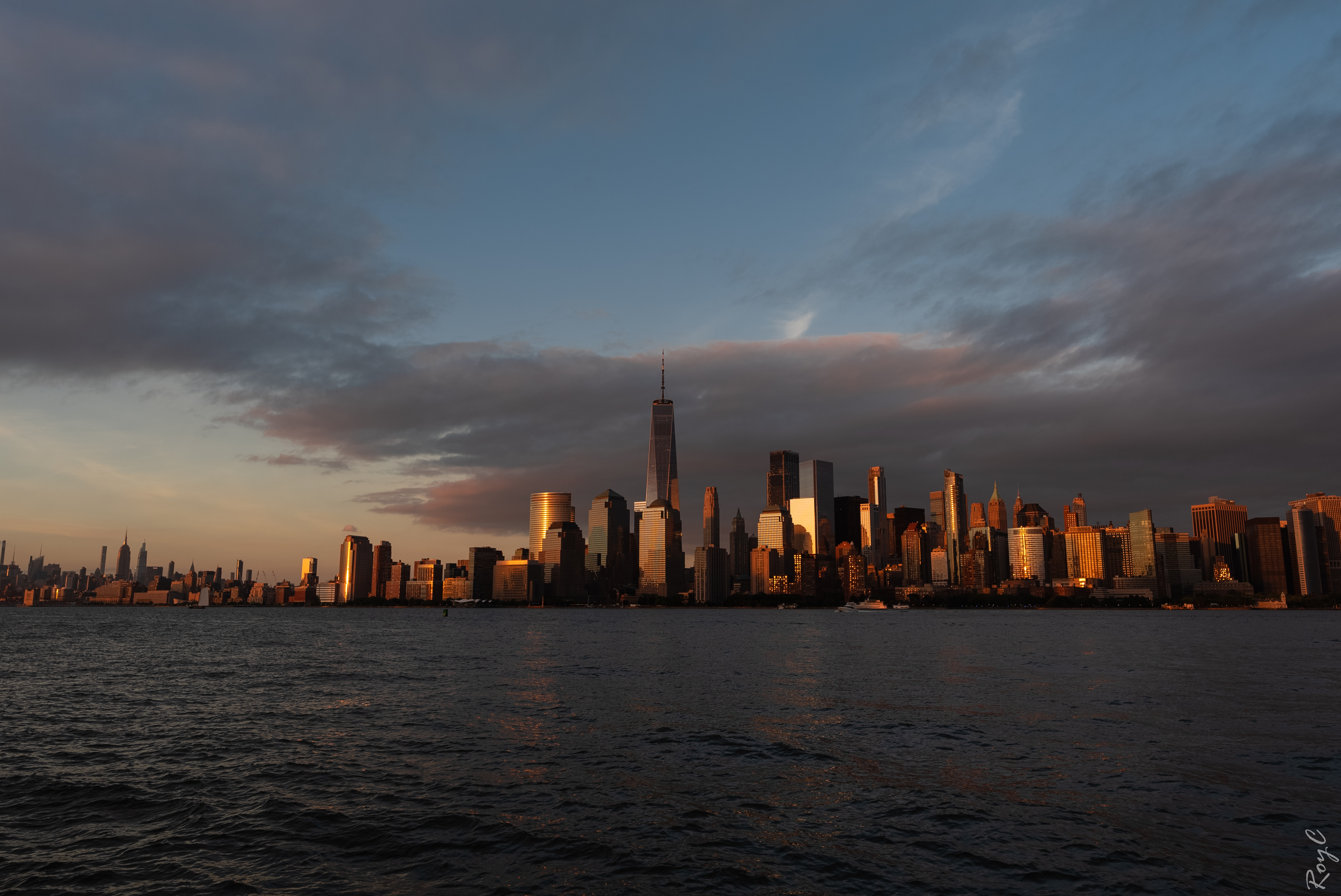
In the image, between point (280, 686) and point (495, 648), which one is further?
point (495, 648)

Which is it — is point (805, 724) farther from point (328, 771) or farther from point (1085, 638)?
point (1085, 638)

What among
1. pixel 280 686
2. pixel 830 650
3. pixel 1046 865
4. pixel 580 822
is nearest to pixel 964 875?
pixel 1046 865

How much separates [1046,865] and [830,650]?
110 meters

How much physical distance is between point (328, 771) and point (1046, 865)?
3298 centimetres

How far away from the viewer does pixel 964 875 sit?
25.4 metres

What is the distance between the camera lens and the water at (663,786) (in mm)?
25875

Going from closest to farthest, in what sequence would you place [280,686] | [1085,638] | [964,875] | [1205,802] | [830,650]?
[964,875]
[1205,802]
[280,686]
[830,650]
[1085,638]

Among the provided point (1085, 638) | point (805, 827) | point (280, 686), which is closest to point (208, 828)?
point (805, 827)

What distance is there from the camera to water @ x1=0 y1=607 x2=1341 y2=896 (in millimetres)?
25875

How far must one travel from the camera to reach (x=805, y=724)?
53.6m

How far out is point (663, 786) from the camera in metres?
36.8

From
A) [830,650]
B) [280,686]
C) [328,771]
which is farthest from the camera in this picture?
[830,650]

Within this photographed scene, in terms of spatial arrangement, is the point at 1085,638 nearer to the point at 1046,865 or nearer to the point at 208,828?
the point at 1046,865

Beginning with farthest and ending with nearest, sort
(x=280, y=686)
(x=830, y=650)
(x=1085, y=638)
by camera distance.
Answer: (x=1085, y=638), (x=830, y=650), (x=280, y=686)
